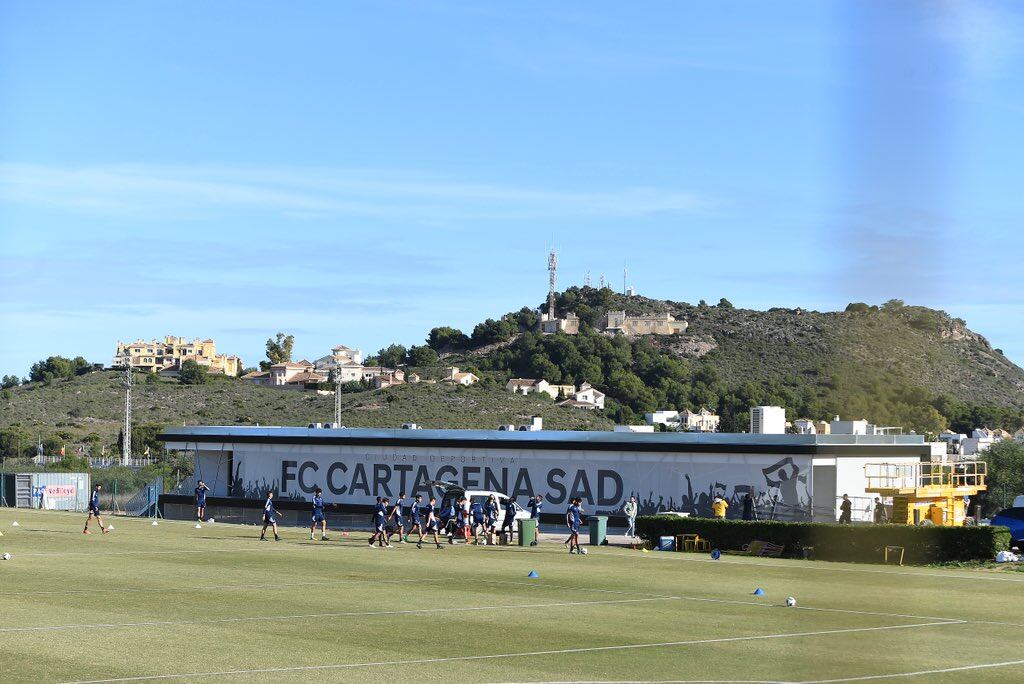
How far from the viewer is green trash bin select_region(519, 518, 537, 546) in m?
43.3

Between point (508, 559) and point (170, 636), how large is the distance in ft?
61.1

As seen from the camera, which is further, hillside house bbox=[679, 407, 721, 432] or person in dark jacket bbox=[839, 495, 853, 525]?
hillside house bbox=[679, 407, 721, 432]

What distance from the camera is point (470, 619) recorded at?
72.1ft

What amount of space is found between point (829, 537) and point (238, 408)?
327 ft

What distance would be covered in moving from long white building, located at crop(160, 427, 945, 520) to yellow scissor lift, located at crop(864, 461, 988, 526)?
2.17 ft

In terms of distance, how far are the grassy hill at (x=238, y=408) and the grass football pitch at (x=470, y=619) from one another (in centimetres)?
7036

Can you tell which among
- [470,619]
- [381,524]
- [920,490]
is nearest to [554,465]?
[920,490]

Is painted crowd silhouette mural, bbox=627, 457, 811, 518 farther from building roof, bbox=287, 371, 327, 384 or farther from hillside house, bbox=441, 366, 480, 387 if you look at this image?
building roof, bbox=287, 371, 327, 384

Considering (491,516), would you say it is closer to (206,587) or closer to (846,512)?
(846,512)

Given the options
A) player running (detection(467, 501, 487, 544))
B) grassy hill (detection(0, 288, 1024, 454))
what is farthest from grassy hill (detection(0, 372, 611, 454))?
player running (detection(467, 501, 487, 544))

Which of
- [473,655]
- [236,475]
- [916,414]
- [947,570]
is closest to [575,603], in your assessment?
[473,655]

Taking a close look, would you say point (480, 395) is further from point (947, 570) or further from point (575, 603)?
point (575, 603)

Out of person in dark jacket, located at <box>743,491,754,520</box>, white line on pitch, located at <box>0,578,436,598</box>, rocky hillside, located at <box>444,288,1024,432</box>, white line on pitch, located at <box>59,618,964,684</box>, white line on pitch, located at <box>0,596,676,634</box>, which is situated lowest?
white line on pitch, located at <box>0,578,436,598</box>

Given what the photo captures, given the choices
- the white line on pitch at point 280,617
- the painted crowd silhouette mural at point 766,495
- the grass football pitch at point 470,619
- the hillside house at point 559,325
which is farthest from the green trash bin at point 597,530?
the hillside house at point 559,325
